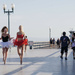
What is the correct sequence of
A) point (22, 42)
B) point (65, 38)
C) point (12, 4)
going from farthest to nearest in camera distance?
point (12, 4) < point (65, 38) < point (22, 42)

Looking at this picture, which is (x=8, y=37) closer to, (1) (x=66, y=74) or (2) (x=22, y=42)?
(2) (x=22, y=42)

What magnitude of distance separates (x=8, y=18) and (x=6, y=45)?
14.0m

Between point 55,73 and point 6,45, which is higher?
point 6,45

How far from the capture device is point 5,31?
10148 millimetres

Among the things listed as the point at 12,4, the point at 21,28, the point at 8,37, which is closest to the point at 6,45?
the point at 8,37

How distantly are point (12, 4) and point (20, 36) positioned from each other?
46.4ft

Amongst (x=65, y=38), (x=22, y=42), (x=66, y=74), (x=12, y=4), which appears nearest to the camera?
(x=66, y=74)

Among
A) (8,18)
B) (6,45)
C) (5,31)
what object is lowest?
(6,45)

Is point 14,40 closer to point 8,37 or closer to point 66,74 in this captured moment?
point 8,37

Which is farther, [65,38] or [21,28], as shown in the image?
[65,38]

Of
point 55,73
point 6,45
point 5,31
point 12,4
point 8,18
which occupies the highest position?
point 12,4

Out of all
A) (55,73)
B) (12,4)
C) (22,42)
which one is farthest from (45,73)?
(12,4)

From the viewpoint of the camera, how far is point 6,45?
10203 millimetres

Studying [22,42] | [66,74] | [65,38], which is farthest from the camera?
[65,38]
